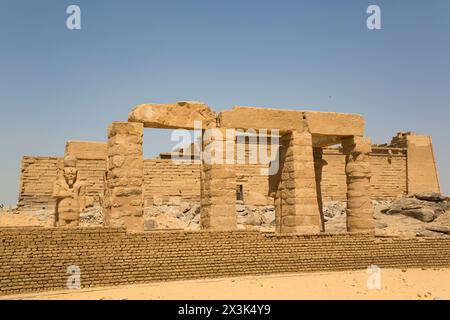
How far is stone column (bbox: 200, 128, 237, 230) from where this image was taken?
43.7ft

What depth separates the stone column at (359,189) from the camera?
15.6 meters

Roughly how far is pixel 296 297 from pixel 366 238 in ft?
16.0

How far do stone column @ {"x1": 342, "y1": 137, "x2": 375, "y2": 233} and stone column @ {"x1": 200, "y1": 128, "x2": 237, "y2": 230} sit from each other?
431cm

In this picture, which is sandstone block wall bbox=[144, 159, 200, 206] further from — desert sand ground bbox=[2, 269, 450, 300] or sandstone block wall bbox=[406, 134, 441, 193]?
sandstone block wall bbox=[406, 134, 441, 193]

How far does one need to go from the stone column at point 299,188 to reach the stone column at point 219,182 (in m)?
1.89

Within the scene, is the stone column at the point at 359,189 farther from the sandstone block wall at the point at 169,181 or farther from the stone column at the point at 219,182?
the sandstone block wall at the point at 169,181

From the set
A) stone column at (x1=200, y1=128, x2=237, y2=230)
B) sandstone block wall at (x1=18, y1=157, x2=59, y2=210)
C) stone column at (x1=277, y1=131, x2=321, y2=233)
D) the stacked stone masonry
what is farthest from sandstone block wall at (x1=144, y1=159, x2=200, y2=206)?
stone column at (x1=200, y1=128, x2=237, y2=230)

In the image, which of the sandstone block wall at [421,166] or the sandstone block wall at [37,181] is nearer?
the sandstone block wall at [37,181]

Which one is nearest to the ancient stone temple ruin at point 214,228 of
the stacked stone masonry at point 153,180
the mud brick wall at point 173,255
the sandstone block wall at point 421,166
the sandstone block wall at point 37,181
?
the mud brick wall at point 173,255

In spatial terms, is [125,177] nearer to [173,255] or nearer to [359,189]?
[173,255]

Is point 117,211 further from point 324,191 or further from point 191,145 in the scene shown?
point 324,191

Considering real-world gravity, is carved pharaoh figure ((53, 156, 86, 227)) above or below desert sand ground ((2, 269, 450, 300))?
above

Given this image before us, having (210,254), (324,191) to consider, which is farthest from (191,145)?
(210,254)

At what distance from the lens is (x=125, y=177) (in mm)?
12703
